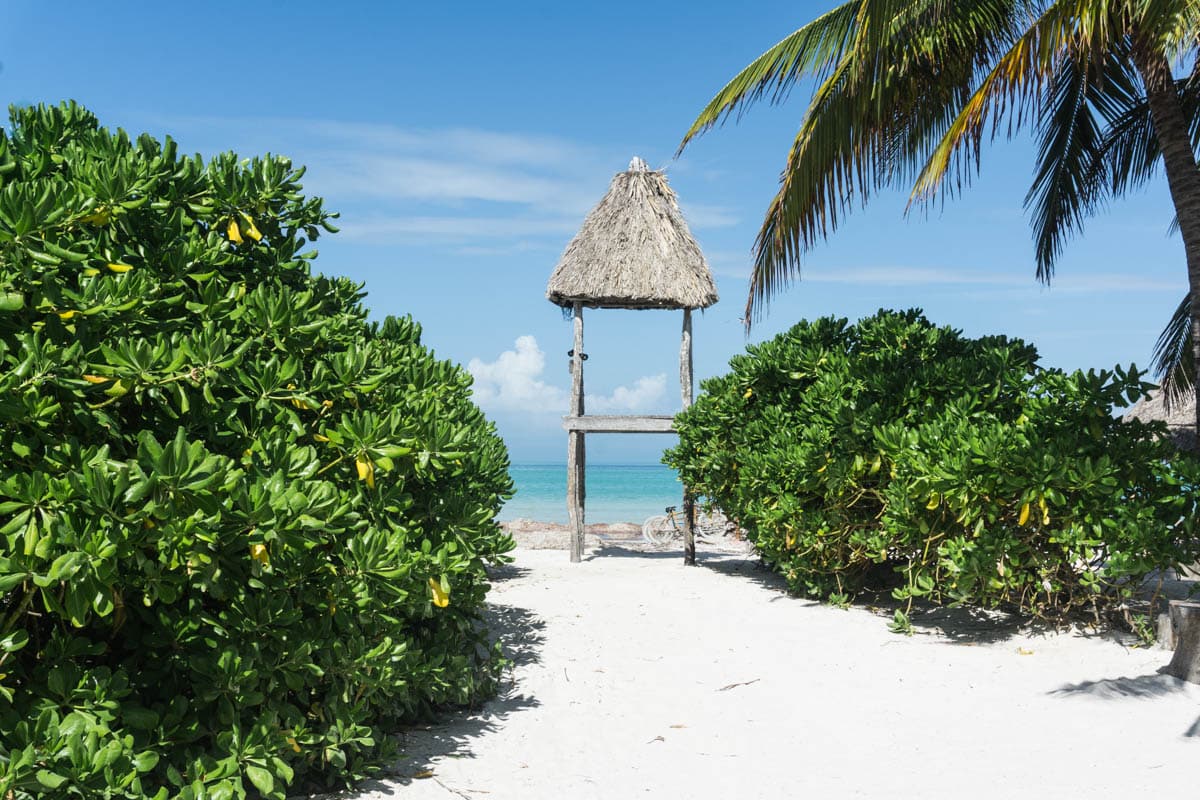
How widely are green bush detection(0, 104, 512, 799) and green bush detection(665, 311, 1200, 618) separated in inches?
151

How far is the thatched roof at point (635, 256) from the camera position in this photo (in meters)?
11.6

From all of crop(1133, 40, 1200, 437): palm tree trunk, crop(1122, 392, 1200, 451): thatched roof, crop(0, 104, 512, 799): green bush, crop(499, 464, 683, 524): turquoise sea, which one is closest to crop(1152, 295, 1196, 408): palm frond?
crop(1122, 392, 1200, 451): thatched roof

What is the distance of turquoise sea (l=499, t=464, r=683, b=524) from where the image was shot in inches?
1655

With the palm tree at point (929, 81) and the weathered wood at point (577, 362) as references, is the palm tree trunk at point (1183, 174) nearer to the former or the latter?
the palm tree at point (929, 81)

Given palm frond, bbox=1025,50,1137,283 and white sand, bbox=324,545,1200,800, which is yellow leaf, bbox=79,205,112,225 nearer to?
white sand, bbox=324,545,1200,800

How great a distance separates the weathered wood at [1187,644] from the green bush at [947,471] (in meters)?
0.44

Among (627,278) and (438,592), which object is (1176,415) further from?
(438,592)

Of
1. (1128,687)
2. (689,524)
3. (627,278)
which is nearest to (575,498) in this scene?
(689,524)

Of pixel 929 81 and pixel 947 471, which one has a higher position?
pixel 929 81

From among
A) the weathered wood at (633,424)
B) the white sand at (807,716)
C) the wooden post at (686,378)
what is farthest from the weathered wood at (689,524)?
the white sand at (807,716)

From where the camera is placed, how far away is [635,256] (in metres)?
11.8

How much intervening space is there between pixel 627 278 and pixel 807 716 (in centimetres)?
734

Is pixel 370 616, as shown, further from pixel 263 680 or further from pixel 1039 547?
pixel 1039 547

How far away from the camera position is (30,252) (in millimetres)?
2896
